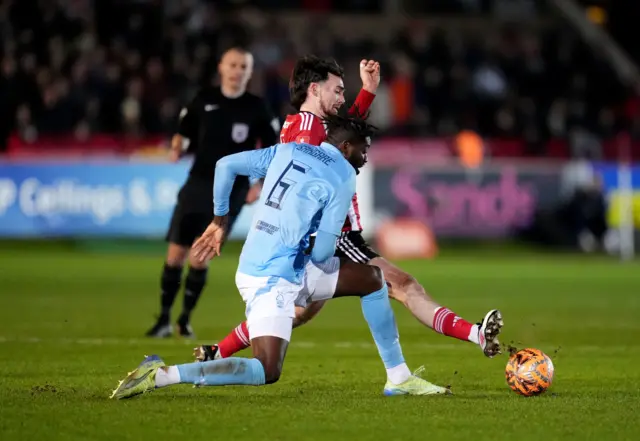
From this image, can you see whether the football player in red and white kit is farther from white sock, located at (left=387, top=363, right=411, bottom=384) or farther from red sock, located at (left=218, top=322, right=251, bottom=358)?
white sock, located at (left=387, top=363, right=411, bottom=384)

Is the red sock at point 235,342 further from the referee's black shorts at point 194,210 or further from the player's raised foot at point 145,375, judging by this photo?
the referee's black shorts at point 194,210

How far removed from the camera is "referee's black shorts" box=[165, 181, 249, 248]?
10727mm

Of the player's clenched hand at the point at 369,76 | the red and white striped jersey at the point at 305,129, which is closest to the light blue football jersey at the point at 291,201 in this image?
the red and white striped jersey at the point at 305,129

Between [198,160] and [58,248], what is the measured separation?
12037mm

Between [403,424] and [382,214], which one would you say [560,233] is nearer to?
[382,214]

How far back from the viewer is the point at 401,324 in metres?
12.5

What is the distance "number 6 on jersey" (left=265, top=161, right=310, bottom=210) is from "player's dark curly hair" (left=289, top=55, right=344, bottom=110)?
0.72 m

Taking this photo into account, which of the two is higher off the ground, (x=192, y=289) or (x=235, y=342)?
(x=235, y=342)

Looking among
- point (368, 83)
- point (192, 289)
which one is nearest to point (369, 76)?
point (368, 83)

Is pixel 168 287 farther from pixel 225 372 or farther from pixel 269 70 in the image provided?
pixel 269 70

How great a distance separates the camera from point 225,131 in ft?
35.5

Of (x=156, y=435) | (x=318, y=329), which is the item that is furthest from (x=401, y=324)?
(x=156, y=435)

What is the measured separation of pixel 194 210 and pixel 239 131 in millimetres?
772

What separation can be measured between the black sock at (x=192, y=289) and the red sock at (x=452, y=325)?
140 inches
